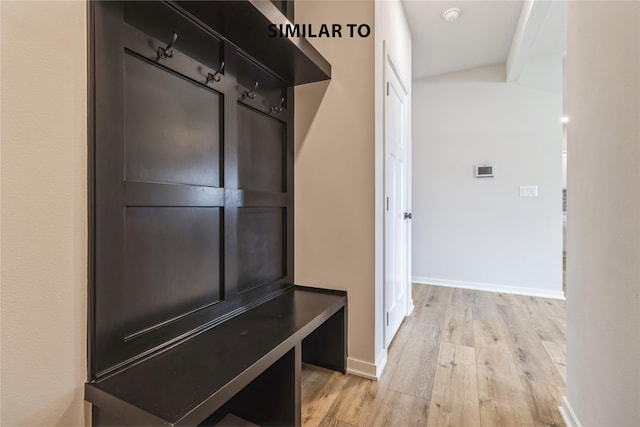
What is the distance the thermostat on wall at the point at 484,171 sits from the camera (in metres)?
3.60

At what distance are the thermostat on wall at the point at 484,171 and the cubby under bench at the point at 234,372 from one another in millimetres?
2793

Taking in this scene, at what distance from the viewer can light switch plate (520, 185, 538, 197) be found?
343 cm

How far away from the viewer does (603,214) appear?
1.08 metres

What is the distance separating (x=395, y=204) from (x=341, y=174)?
0.75 m

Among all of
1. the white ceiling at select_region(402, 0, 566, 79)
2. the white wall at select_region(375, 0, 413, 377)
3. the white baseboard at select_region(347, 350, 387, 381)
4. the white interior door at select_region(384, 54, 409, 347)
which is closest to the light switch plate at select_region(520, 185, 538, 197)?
the white ceiling at select_region(402, 0, 566, 79)

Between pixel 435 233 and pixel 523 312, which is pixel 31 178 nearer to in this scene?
pixel 523 312

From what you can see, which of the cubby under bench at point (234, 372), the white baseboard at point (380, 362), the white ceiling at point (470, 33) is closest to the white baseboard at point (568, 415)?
the white baseboard at point (380, 362)

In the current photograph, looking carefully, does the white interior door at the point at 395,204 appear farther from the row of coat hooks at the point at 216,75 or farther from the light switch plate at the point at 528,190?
the light switch plate at the point at 528,190

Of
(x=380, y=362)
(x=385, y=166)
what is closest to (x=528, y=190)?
(x=385, y=166)

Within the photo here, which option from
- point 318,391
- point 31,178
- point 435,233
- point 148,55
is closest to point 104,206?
point 31,178

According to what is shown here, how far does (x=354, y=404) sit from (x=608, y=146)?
5.06ft

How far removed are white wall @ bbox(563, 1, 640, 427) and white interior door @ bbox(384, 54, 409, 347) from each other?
0.93 meters

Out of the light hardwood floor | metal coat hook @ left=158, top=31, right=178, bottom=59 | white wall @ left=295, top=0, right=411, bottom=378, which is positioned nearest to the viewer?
metal coat hook @ left=158, top=31, right=178, bottom=59

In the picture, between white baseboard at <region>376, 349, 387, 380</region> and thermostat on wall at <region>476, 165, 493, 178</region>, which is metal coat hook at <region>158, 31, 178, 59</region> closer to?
white baseboard at <region>376, 349, 387, 380</region>
